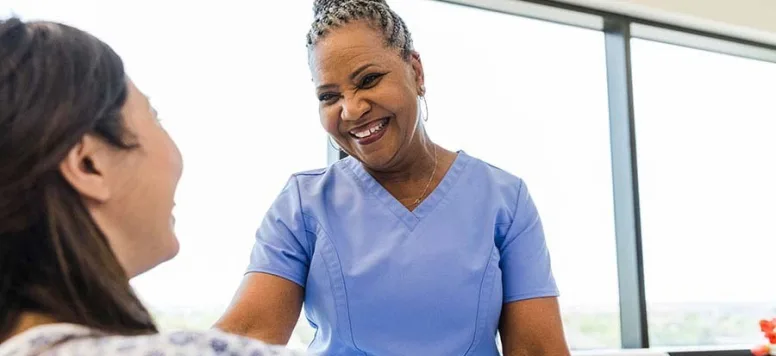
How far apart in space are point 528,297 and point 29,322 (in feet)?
2.82

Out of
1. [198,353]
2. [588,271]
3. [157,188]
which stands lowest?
[588,271]

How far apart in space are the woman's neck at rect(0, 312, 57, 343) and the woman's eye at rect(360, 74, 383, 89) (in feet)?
2.44

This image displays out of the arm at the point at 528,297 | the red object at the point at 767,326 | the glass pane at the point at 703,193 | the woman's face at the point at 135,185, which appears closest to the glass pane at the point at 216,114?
the arm at the point at 528,297

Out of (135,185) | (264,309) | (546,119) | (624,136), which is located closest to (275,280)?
(264,309)

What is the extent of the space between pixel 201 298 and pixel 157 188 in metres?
1.02

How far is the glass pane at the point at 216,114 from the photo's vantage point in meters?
1.57

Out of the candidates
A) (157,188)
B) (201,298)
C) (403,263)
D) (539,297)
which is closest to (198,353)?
(157,188)

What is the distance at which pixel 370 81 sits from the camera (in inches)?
45.7

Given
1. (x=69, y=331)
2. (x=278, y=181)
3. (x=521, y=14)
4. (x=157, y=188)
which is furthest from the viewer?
(x=521, y=14)

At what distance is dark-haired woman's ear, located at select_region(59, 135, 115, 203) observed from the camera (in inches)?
20.7

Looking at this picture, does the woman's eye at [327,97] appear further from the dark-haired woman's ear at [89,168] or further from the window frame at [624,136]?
the window frame at [624,136]

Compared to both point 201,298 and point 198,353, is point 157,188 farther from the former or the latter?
point 201,298

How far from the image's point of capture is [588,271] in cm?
215

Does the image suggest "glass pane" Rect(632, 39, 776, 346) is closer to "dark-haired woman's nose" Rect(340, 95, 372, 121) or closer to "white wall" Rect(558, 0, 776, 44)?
"white wall" Rect(558, 0, 776, 44)
